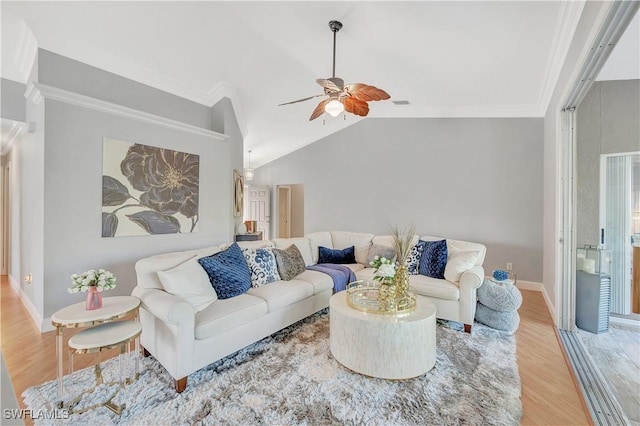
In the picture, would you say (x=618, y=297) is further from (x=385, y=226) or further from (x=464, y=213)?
(x=385, y=226)

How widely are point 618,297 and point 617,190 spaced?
1.14 metres

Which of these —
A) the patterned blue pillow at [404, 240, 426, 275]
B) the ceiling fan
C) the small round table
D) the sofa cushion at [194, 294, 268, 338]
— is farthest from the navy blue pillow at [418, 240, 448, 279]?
the small round table

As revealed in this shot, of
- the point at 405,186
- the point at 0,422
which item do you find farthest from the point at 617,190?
the point at 0,422

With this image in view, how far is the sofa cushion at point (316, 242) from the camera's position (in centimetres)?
417

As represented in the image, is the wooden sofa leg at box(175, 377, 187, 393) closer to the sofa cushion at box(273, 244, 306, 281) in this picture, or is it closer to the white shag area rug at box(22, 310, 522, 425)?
the white shag area rug at box(22, 310, 522, 425)

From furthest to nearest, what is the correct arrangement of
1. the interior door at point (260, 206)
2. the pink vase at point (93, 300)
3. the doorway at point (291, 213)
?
the doorway at point (291, 213), the interior door at point (260, 206), the pink vase at point (93, 300)

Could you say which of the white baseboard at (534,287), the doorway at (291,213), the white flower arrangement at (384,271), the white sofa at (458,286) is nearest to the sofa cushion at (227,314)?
the white flower arrangement at (384,271)

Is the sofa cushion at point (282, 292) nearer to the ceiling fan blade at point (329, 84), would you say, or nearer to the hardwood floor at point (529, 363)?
the hardwood floor at point (529, 363)

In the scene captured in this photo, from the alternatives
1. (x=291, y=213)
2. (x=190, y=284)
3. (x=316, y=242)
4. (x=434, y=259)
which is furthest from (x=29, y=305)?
(x=291, y=213)

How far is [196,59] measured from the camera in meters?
3.71

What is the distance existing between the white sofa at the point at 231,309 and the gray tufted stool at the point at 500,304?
18cm

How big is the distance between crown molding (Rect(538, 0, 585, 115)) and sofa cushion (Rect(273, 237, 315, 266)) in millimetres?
3465

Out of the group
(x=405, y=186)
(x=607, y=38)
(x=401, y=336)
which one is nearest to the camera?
(x=607, y=38)

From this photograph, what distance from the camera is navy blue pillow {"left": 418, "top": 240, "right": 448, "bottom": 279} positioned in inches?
134
